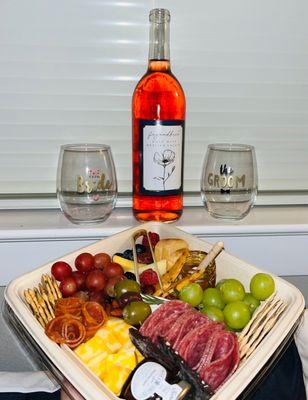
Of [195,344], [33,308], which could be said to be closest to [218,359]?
[195,344]

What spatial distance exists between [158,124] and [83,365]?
0.46 metres

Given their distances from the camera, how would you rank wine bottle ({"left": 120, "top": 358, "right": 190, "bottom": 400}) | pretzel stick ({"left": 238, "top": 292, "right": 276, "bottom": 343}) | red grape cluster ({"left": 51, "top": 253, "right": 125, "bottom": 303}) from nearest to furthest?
1. wine bottle ({"left": 120, "top": 358, "right": 190, "bottom": 400})
2. pretzel stick ({"left": 238, "top": 292, "right": 276, "bottom": 343})
3. red grape cluster ({"left": 51, "top": 253, "right": 125, "bottom": 303})

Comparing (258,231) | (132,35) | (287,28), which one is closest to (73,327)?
(258,231)

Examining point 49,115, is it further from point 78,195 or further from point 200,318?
point 200,318

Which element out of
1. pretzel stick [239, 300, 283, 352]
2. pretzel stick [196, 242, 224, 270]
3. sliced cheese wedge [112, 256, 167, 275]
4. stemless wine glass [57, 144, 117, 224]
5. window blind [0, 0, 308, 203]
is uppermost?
window blind [0, 0, 308, 203]

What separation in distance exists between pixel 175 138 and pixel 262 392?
1.67 feet

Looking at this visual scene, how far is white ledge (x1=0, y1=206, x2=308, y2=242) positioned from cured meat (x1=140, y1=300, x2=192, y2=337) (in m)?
0.29

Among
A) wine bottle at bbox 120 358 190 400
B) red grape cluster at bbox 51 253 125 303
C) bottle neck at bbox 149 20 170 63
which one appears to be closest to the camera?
wine bottle at bbox 120 358 190 400

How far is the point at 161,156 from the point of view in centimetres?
79

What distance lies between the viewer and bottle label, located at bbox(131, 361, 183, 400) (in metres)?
0.41

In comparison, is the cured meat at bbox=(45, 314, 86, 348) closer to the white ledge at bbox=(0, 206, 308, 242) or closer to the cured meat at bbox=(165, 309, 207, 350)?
the cured meat at bbox=(165, 309, 207, 350)

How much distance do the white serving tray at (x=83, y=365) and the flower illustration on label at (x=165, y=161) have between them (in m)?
0.12

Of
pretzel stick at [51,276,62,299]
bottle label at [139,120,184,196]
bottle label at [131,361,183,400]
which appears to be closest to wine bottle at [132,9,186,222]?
bottle label at [139,120,184,196]

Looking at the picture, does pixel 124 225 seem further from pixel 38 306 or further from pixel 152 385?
pixel 152 385
